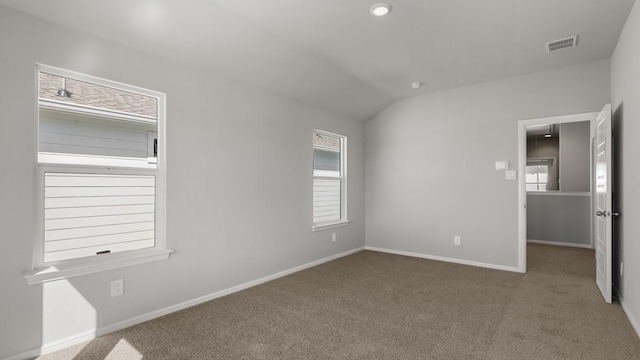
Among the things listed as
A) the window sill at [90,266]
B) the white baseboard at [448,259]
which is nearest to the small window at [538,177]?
the white baseboard at [448,259]

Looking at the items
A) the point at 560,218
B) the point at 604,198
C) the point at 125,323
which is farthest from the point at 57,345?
the point at 560,218

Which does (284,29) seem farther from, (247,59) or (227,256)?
(227,256)

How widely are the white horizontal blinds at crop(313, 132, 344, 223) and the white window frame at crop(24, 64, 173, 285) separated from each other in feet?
7.40

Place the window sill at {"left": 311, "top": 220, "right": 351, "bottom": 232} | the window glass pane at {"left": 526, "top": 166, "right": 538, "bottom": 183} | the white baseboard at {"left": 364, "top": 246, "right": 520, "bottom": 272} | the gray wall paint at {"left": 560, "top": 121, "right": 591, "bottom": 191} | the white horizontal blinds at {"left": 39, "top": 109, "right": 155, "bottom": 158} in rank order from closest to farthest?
the white horizontal blinds at {"left": 39, "top": 109, "right": 155, "bottom": 158}, the white baseboard at {"left": 364, "top": 246, "right": 520, "bottom": 272}, the window sill at {"left": 311, "top": 220, "right": 351, "bottom": 232}, the gray wall paint at {"left": 560, "top": 121, "right": 591, "bottom": 191}, the window glass pane at {"left": 526, "top": 166, "right": 538, "bottom": 183}

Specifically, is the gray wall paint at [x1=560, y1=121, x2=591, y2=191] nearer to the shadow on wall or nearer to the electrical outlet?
the shadow on wall

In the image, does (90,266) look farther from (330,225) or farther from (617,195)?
(617,195)

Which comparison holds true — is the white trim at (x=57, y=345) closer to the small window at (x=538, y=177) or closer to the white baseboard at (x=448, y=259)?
the white baseboard at (x=448, y=259)

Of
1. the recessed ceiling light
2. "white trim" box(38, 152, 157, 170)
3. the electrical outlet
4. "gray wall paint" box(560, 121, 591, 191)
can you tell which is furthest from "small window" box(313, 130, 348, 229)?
"gray wall paint" box(560, 121, 591, 191)

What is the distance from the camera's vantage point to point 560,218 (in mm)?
6254

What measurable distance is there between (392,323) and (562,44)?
127 inches

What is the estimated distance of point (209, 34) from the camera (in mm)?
2785

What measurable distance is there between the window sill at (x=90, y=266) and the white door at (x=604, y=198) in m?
4.01

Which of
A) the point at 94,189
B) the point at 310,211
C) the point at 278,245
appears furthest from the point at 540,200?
the point at 94,189

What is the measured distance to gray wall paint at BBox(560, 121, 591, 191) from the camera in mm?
6441
